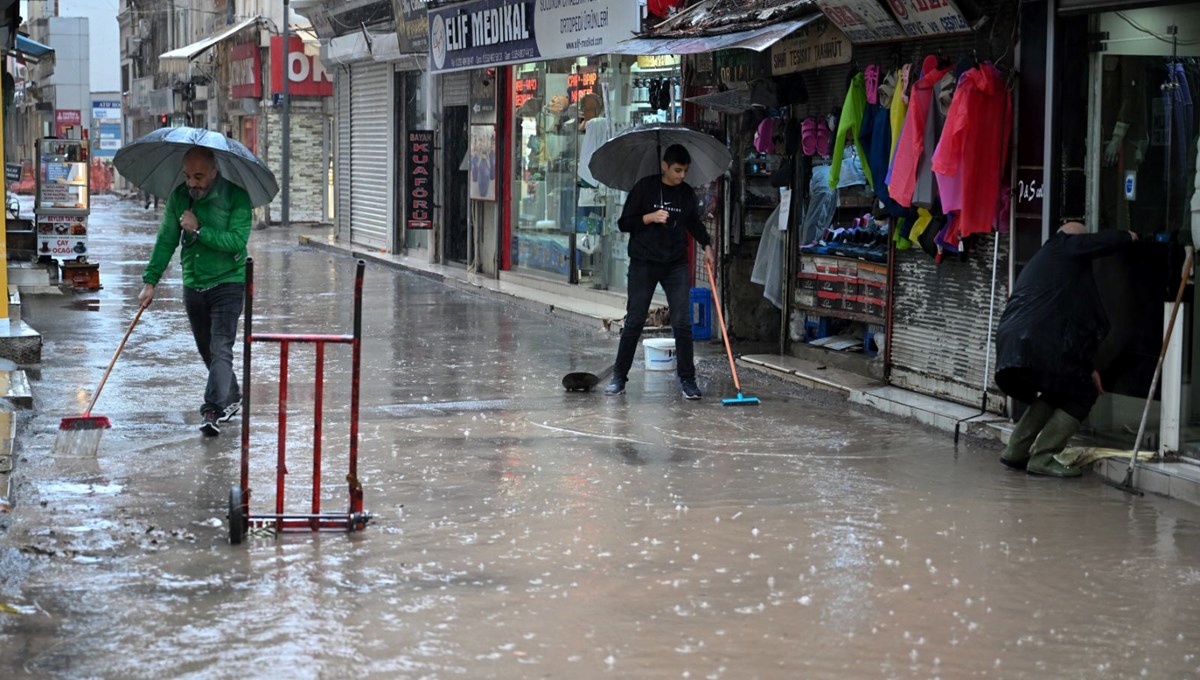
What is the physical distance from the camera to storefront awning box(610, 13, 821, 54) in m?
11.5

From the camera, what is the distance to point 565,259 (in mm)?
18812

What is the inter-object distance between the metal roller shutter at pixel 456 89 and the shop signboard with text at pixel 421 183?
0.69 metres

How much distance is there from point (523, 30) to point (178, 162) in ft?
32.3

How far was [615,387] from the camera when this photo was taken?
1141cm

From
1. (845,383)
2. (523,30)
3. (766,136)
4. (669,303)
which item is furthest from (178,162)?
(523,30)

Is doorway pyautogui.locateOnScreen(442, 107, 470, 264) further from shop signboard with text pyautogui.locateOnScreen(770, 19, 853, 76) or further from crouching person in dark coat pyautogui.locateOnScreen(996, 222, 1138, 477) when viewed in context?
crouching person in dark coat pyautogui.locateOnScreen(996, 222, 1138, 477)

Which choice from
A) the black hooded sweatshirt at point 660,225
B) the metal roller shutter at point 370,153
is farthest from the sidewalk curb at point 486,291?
the black hooded sweatshirt at point 660,225

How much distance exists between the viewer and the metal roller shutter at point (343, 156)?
29109 mm

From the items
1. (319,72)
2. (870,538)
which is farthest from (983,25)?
(319,72)

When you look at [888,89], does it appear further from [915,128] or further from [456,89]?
[456,89]

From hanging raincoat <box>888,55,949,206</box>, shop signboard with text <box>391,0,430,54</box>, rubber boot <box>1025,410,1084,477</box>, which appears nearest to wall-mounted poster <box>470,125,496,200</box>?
shop signboard with text <box>391,0,430,54</box>

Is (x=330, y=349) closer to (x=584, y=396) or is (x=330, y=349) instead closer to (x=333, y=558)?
(x=584, y=396)

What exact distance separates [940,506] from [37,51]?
19922 mm

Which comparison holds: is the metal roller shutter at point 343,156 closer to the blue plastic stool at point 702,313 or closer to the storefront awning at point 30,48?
the storefront awning at point 30,48
